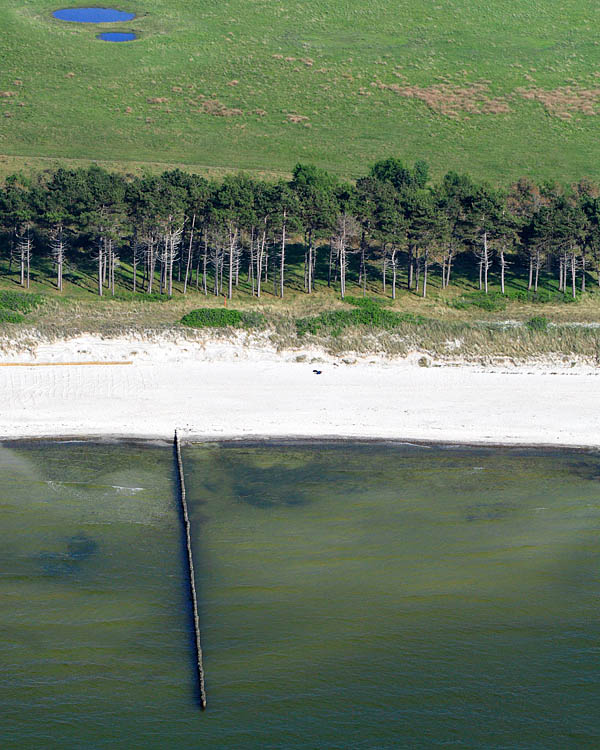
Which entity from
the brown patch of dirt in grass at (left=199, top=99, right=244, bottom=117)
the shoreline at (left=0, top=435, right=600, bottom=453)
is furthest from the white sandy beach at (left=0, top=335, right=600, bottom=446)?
the brown patch of dirt in grass at (left=199, top=99, right=244, bottom=117)

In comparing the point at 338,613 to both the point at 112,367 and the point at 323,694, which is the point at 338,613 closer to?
the point at 323,694

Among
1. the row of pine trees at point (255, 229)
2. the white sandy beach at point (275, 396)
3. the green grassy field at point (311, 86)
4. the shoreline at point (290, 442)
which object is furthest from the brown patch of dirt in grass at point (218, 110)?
the shoreline at point (290, 442)

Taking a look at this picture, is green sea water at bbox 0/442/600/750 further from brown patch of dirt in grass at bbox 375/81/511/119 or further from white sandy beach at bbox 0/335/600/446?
brown patch of dirt in grass at bbox 375/81/511/119

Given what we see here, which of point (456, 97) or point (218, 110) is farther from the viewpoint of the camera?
point (456, 97)

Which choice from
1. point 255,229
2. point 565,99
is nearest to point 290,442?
point 255,229

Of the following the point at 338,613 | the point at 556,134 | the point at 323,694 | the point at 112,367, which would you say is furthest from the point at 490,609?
the point at 556,134

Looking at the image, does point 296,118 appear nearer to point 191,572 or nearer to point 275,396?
point 275,396

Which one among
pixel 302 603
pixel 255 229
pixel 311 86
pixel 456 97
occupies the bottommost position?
pixel 302 603

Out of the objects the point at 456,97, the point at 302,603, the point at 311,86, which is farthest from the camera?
the point at 311,86
